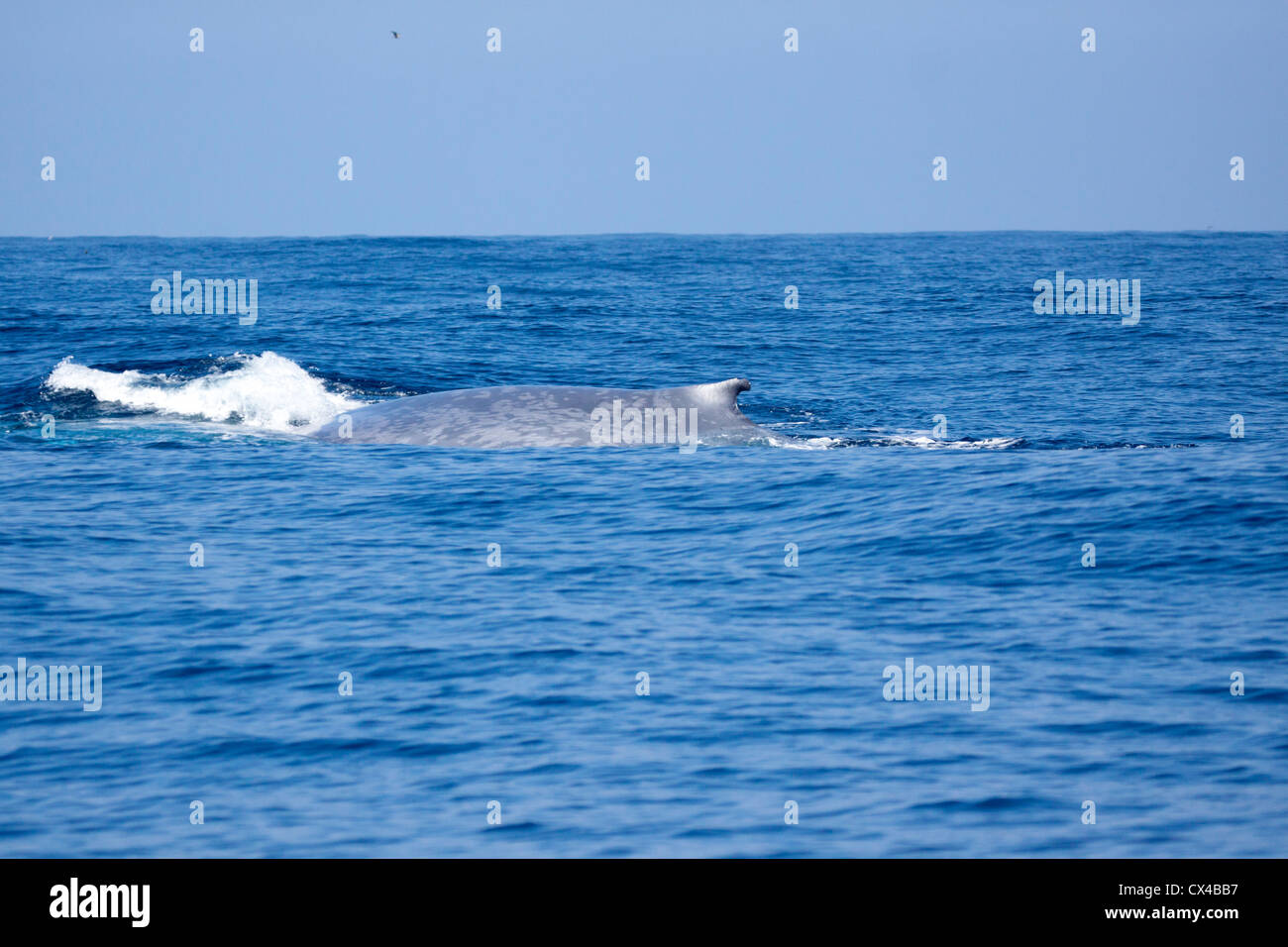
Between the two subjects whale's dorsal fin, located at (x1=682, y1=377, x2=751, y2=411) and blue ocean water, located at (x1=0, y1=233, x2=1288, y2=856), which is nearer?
blue ocean water, located at (x1=0, y1=233, x2=1288, y2=856)

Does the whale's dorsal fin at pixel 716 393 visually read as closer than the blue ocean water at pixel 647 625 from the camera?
No

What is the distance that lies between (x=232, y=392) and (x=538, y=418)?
8032mm

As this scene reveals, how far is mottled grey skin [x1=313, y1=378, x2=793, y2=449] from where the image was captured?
68.5 ft

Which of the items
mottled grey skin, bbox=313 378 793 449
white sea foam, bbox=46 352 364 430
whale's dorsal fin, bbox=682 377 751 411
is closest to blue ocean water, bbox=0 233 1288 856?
white sea foam, bbox=46 352 364 430

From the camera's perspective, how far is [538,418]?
2117cm

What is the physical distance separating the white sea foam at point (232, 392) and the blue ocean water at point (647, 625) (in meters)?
0.14

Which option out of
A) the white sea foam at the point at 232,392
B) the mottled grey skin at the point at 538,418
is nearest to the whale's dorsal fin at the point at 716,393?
the mottled grey skin at the point at 538,418

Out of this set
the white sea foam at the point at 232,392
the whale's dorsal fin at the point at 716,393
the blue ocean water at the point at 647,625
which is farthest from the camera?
the white sea foam at the point at 232,392

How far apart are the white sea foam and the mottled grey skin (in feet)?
8.91

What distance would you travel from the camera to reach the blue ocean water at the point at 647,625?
882cm

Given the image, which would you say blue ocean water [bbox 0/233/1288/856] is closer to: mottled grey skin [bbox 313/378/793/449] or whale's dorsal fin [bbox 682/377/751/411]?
mottled grey skin [bbox 313/378/793/449]

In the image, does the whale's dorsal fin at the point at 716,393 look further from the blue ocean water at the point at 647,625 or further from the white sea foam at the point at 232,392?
the white sea foam at the point at 232,392
